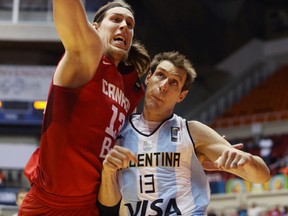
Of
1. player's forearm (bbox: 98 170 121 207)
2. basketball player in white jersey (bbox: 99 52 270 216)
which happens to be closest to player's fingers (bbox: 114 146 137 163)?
basketball player in white jersey (bbox: 99 52 270 216)

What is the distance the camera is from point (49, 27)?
1319cm

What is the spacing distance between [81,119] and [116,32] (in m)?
0.48

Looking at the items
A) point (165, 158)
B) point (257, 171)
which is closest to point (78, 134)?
point (165, 158)

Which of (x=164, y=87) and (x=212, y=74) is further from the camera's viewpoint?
(x=212, y=74)

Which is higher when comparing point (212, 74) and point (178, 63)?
point (178, 63)

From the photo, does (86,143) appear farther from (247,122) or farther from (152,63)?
(247,122)

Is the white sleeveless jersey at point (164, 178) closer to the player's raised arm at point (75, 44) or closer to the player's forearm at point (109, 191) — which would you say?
the player's forearm at point (109, 191)

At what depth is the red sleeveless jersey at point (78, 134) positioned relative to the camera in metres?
2.64

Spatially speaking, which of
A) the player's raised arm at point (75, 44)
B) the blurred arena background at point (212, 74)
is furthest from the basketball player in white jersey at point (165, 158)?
the blurred arena background at point (212, 74)

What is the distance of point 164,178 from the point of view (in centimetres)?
268

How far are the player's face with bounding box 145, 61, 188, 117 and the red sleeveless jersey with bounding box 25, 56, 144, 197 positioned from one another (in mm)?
181

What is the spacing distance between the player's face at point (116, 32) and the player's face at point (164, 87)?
8.0 inches

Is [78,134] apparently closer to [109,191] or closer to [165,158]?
[109,191]

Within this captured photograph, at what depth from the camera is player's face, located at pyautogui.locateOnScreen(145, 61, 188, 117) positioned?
2.80 meters
